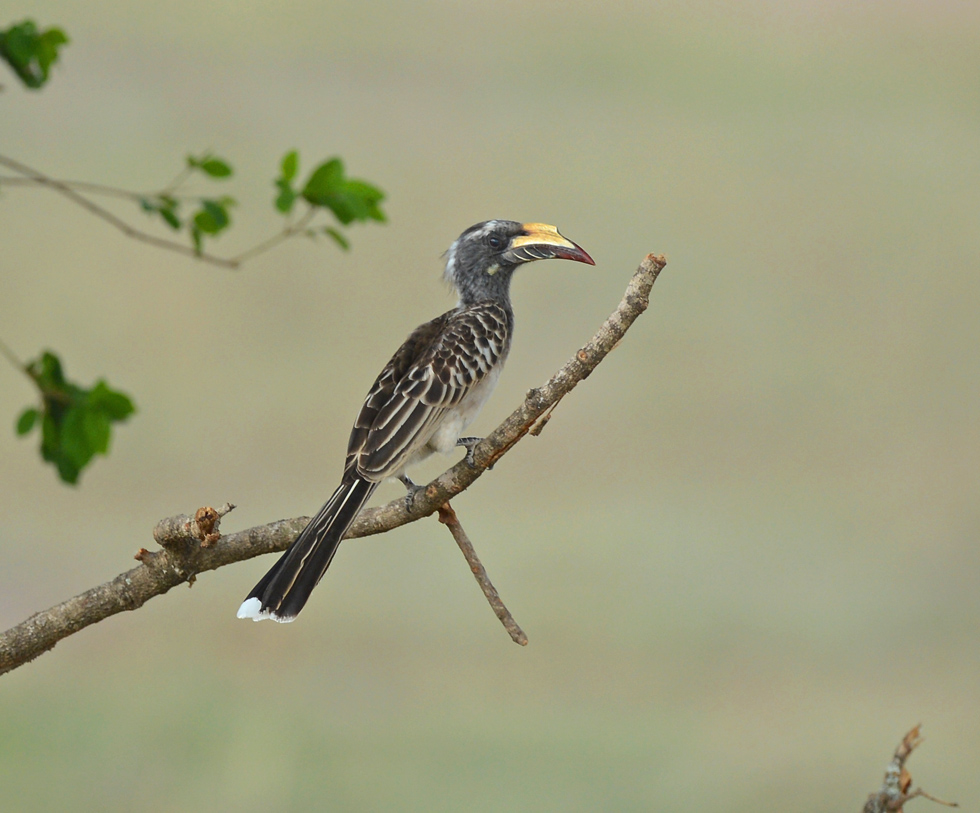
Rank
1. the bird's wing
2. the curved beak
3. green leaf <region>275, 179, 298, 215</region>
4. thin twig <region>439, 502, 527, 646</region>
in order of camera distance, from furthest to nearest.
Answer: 1. the curved beak
2. the bird's wing
3. green leaf <region>275, 179, 298, 215</region>
4. thin twig <region>439, 502, 527, 646</region>

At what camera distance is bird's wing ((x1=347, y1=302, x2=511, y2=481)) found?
2.10 m

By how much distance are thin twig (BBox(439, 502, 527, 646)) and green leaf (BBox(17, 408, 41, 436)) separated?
2.55ft

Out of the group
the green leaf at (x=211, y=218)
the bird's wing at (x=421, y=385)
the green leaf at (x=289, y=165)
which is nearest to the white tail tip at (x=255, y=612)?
the bird's wing at (x=421, y=385)

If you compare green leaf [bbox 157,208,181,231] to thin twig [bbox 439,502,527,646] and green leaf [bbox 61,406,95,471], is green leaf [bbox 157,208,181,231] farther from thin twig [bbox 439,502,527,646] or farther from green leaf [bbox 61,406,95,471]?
thin twig [bbox 439,502,527,646]

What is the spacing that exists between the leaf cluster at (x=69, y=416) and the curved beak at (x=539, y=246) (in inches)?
45.9

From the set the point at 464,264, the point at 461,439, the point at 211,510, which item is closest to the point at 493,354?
the point at 461,439

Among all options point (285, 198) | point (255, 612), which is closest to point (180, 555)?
point (255, 612)

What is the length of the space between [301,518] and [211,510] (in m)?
0.22

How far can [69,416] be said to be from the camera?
1784mm

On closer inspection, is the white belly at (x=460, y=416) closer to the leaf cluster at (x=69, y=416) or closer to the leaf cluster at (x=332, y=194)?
the leaf cluster at (x=332, y=194)

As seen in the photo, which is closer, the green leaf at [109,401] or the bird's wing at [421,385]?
the green leaf at [109,401]

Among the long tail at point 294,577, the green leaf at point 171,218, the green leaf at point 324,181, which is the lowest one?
the long tail at point 294,577

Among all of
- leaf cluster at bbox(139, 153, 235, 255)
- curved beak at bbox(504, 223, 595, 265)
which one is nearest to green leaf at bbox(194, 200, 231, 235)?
leaf cluster at bbox(139, 153, 235, 255)

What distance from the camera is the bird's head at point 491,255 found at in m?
2.66
